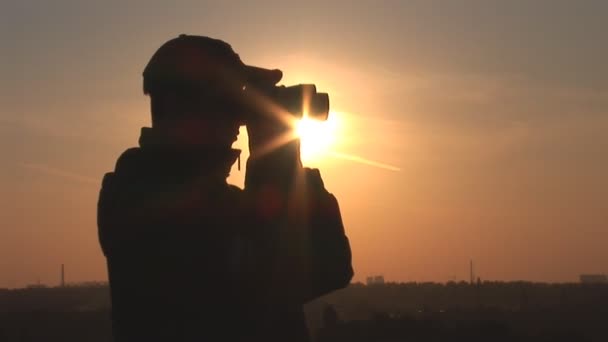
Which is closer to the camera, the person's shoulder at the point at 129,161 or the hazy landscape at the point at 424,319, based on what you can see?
the person's shoulder at the point at 129,161

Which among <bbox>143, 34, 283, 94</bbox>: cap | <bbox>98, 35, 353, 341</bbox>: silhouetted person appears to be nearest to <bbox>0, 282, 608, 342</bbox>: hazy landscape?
<bbox>98, 35, 353, 341</bbox>: silhouetted person

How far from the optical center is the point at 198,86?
3.68 metres

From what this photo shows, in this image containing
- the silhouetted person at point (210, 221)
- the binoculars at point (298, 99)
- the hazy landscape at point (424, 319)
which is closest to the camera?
the silhouetted person at point (210, 221)

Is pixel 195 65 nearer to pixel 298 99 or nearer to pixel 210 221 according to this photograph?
pixel 298 99

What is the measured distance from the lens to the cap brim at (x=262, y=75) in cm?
373

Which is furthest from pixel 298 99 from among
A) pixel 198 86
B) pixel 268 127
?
pixel 198 86

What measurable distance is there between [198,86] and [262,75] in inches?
9.2

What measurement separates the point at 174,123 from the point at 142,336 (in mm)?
737

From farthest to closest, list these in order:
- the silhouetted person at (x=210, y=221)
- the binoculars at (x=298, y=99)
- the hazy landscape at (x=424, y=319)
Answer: the hazy landscape at (x=424, y=319) → the binoculars at (x=298, y=99) → the silhouetted person at (x=210, y=221)

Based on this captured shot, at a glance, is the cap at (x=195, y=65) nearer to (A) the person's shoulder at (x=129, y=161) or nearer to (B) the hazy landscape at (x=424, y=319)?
(A) the person's shoulder at (x=129, y=161)

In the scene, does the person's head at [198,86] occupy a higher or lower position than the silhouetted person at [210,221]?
higher

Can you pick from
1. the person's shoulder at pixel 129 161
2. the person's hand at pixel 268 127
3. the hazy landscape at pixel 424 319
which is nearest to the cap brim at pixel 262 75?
the person's hand at pixel 268 127

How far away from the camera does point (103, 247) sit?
3.70 meters

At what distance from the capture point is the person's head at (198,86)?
368cm
